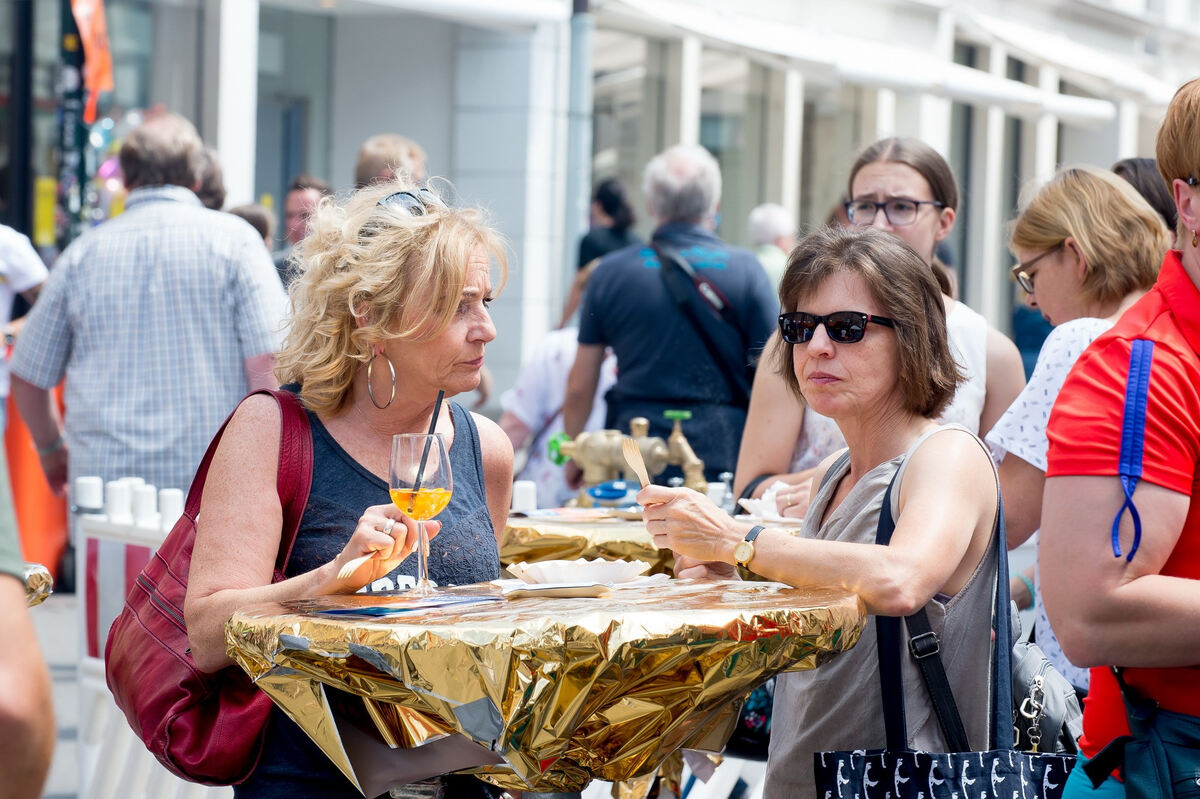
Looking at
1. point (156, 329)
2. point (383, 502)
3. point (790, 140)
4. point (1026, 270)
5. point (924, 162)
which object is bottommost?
point (383, 502)

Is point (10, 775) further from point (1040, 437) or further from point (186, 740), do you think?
point (1040, 437)

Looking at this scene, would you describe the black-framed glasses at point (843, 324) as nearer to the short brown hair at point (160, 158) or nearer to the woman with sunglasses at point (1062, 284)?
the woman with sunglasses at point (1062, 284)

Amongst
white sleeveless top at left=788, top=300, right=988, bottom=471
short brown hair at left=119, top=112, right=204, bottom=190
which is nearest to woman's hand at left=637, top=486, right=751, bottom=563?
white sleeveless top at left=788, top=300, right=988, bottom=471

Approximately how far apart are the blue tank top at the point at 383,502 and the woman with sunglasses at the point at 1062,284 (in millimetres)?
1106

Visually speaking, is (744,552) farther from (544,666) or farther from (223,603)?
(223,603)

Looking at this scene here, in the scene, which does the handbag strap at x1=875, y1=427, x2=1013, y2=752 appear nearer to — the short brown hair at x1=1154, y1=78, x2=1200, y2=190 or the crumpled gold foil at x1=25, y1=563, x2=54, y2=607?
the short brown hair at x1=1154, y1=78, x2=1200, y2=190

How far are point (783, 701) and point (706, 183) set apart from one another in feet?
11.1

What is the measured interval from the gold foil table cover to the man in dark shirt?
9.96 ft

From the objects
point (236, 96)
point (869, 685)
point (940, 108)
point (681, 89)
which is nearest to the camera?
point (869, 685)

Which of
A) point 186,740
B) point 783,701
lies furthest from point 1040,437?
point 186,740

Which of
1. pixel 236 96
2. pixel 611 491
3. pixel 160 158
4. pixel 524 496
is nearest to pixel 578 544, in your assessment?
pixel 611 491

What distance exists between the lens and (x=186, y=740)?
2.41 meters

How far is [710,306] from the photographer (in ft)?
17.7

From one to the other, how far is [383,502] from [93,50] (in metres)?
7.05
